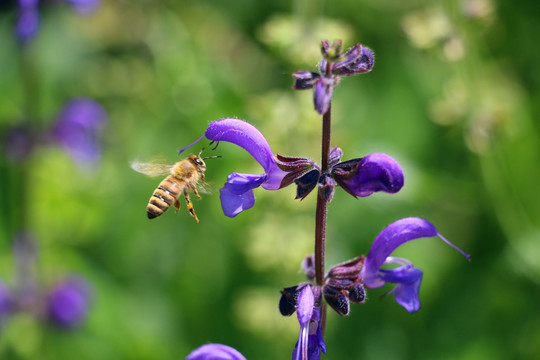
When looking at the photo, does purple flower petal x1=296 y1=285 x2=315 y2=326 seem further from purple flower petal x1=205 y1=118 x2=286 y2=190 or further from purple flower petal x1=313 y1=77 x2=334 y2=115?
purple flower petal x1=313 y1=77 x2=334 y2=115

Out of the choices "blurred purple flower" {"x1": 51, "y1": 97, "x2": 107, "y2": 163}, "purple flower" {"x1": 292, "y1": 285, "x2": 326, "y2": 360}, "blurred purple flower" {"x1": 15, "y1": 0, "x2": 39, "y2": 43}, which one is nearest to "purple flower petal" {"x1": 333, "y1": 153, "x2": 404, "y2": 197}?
"purple flower" {"x1": 292, "y1": 285, "x2": 326, "y2": 360}

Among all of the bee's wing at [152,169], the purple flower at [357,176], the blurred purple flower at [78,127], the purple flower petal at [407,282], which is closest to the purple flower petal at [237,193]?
the purple flower at [357,176]

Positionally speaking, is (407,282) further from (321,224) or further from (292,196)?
(292,196)

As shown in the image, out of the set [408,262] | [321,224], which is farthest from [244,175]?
[408,262]

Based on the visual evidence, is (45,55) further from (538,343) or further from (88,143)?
(538,343)

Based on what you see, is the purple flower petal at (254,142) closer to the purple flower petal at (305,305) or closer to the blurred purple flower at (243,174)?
the blurred purple flower at (243,174)
